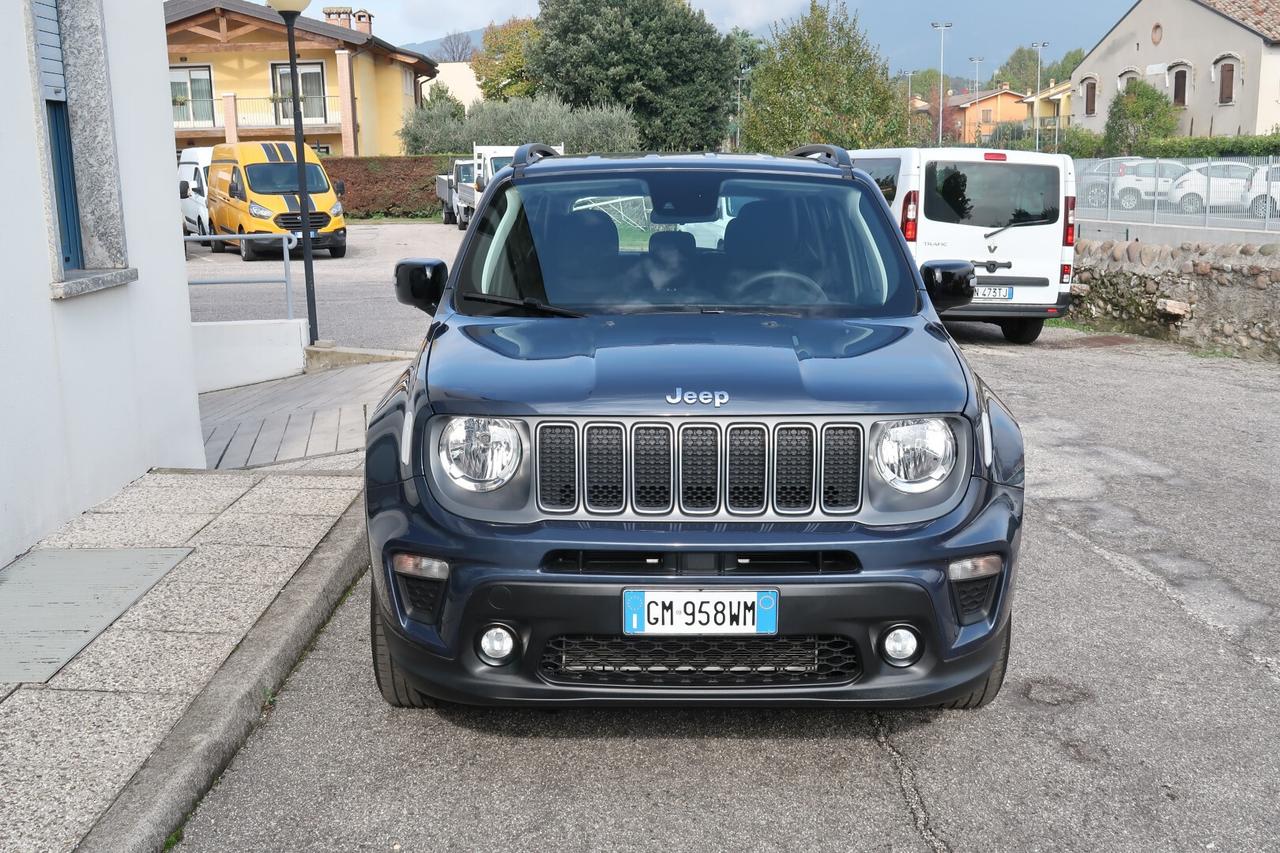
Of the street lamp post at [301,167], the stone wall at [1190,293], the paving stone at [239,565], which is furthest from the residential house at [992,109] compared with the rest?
the paving stone at [239,565]

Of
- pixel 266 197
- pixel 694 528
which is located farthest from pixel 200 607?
pixel 266 197

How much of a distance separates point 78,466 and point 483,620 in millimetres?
3530

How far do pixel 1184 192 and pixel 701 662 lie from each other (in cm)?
2054

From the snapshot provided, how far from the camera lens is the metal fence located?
63.9 feet

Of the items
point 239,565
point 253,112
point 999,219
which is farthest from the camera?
point 253,112

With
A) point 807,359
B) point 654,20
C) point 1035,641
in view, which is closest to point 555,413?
point 807,359

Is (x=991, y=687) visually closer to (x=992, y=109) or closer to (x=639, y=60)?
(x=639, y=60)

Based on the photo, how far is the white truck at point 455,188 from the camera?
37625mm

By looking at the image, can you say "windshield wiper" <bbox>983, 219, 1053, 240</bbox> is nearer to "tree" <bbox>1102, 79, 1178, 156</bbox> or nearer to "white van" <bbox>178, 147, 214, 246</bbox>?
"white van" <bbox>178, 147, 214, 246</bbox>

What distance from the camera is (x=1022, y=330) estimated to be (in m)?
14.8

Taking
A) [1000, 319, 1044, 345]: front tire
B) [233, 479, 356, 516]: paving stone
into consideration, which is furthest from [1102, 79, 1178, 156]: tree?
[233, 479, 356, 516]: paving stone

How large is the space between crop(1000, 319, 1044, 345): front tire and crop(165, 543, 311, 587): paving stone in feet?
35.4

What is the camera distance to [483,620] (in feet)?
11.7

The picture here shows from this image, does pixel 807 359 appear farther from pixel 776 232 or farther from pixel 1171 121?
pixel 1171 121
